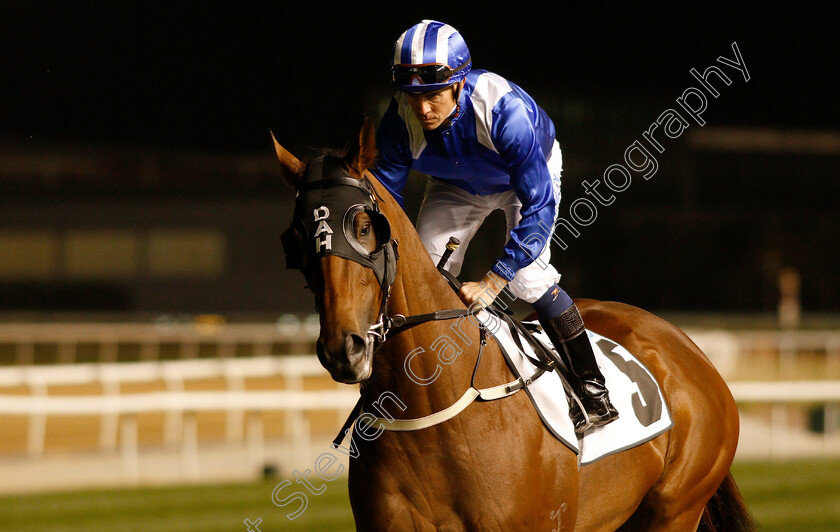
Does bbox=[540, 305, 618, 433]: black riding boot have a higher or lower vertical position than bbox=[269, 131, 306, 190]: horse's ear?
lower

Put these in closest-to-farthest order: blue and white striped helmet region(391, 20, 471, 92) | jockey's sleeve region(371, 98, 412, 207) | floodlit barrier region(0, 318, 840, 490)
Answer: blue and white striped helmet region(391, 20, 471, 92), jockey's sleeve region(371, 98, 412, 207), floodlit barrier region(0, 318, 840, 490)

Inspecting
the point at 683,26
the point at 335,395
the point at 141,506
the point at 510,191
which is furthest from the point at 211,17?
the point at 510,191

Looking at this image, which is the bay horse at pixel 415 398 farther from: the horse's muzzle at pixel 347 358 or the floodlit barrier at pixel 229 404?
the floodlit barrier at pixel 229 404

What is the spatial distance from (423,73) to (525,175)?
14.8 inches

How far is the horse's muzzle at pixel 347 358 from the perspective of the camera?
65.5 inches

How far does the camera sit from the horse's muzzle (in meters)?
1.66

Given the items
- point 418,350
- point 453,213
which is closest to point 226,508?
point 453,213

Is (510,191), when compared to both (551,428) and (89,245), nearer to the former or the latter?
(551,428)

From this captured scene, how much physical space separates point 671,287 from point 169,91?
11.1m

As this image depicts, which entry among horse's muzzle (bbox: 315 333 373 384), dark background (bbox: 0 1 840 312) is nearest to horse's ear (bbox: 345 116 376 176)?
horse's muzzle (bbox: 315 333 373 384)

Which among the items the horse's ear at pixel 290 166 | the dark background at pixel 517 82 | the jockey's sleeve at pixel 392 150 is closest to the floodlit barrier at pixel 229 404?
the dark background at pixel 517 82

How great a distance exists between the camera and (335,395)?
7.05 m

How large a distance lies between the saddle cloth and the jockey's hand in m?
0.06

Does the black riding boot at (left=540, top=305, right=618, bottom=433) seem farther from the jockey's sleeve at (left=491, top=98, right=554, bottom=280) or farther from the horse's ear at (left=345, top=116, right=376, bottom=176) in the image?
the horse's ear at (left=345, top=116, right=376, bottom=176)
